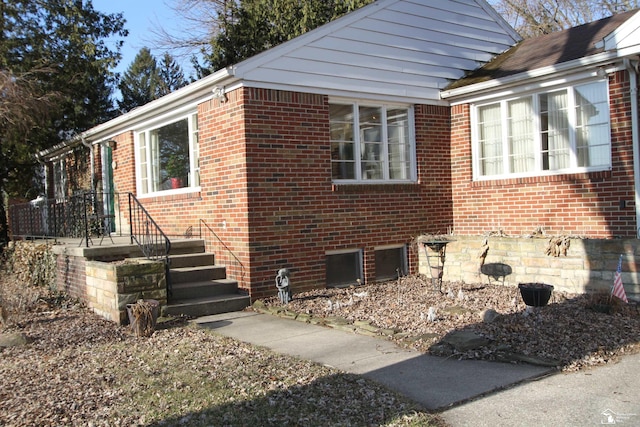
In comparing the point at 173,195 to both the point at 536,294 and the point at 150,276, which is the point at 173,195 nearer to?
the point at 150,276

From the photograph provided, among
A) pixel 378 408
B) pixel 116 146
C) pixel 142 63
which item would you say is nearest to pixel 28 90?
pixel 116 146

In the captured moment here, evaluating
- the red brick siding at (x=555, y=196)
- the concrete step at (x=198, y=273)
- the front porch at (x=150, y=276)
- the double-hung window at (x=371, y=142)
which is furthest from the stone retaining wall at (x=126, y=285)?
the red brick siding at (x=555, y=196)

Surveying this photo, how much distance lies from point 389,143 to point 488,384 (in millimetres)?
6266

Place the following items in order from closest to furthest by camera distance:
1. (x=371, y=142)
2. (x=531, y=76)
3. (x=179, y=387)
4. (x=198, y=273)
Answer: (x=179, y=387) < (x=198, y=273) < (x=531, y=76) < (x=371, y=142)

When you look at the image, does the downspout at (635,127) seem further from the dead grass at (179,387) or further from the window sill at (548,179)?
the dead grass at (179,387)

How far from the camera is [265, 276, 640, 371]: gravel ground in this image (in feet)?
17.6

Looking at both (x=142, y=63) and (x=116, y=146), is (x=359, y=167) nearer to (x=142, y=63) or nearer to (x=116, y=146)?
(x=116, y=146)

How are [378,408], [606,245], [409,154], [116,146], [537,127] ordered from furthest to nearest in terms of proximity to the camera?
1. [116,146]
2. [409,154]
3. [537,127]
4. [606,245]
5. [378,408]

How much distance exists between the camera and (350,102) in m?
9.72

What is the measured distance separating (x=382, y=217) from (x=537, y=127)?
3.02 m

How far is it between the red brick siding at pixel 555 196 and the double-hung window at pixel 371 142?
1.10 m

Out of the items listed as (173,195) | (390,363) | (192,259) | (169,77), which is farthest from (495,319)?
(169,77)

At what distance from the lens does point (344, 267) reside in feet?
31.5

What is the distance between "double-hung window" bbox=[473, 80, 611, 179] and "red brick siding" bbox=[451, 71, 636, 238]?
17cm
